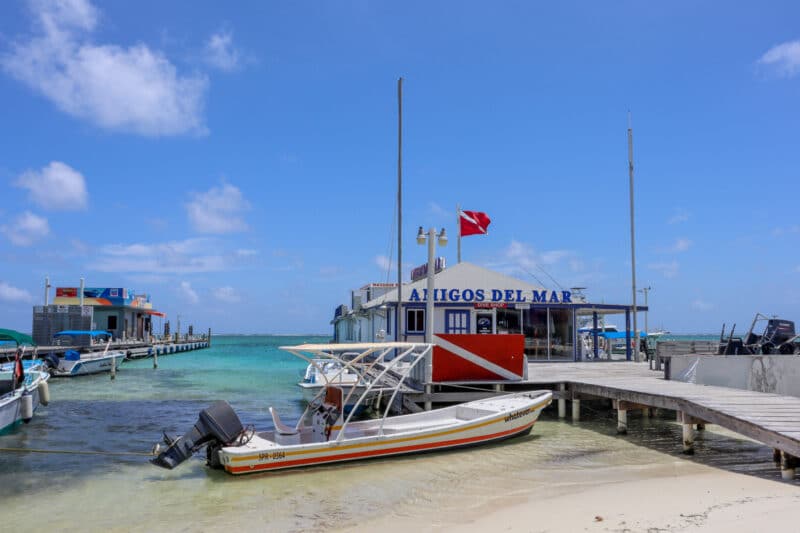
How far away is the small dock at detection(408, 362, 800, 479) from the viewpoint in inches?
436

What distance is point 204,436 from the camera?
12859 mm

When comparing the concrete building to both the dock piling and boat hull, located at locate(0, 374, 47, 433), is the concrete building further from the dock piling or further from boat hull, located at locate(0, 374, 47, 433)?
the dock piling

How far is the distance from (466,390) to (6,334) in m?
16.9

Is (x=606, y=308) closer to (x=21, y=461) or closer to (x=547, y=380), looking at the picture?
(x=547, y=380)

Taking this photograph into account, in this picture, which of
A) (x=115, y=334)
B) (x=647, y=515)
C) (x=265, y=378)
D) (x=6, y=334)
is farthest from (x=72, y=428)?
(x=115, y=334)

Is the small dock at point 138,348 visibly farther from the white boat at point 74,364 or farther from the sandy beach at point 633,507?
the sandy beach at point 633,507

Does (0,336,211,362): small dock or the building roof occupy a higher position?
the building roof

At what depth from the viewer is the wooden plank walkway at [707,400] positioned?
11.0m

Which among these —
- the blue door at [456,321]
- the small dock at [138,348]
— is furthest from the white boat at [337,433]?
the small dock at [138,348]

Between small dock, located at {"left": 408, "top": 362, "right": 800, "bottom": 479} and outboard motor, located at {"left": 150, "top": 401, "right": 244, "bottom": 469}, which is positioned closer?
small dock, located at {"left": 408, "top": 362, "right": 800, "bottom": 479}

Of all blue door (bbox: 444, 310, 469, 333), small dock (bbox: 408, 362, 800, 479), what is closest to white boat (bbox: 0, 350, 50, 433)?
small dock (bbox: 408, 362, 800, 479)

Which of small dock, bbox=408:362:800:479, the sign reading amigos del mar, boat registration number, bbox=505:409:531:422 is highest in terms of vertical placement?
the sign reading amigos del mar

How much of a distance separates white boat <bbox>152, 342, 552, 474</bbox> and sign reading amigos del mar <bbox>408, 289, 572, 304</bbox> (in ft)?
36.1

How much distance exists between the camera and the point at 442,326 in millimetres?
28312
